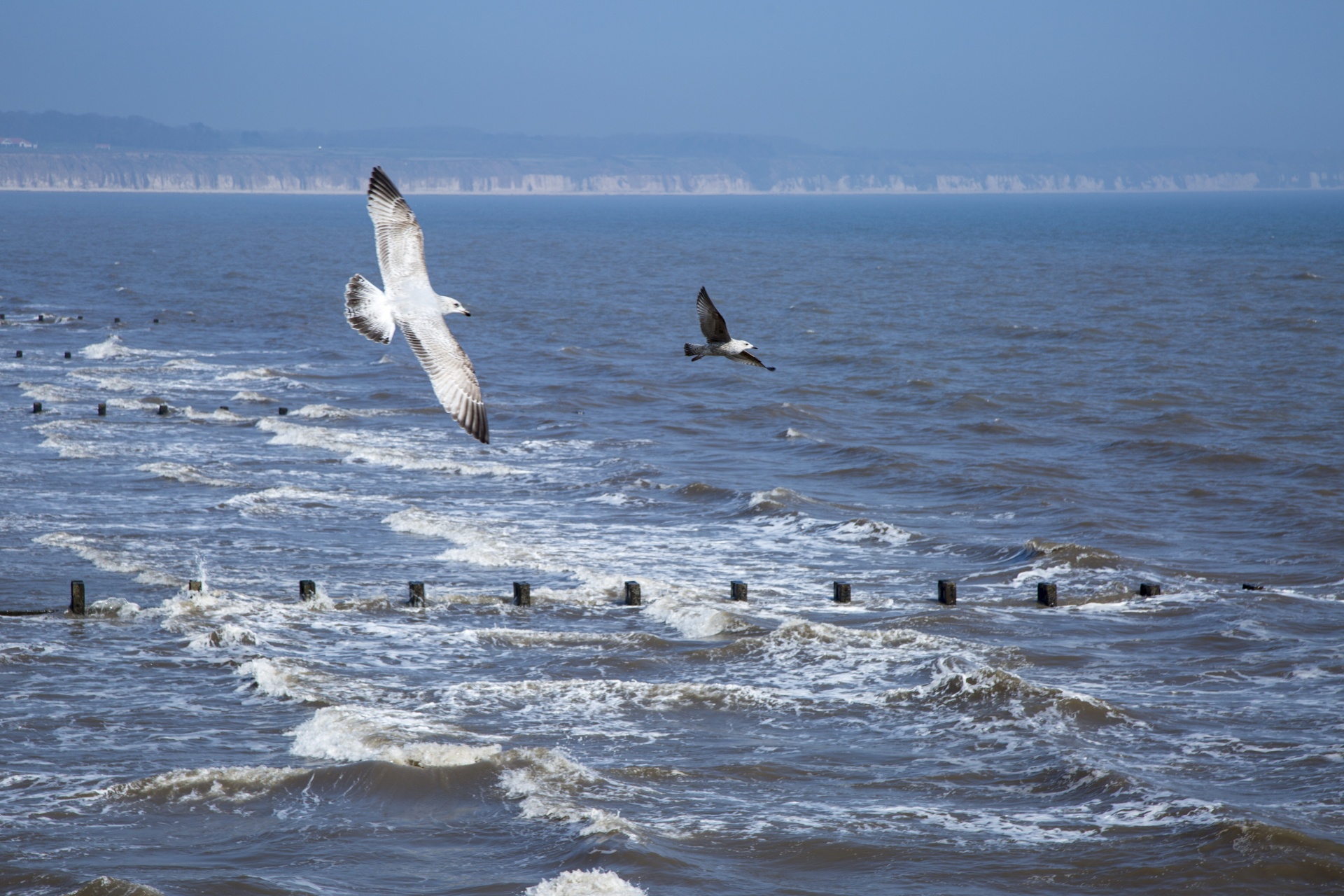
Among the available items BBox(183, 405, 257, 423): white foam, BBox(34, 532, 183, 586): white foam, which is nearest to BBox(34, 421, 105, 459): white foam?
BBox(183, 405, 257, 423): white foam

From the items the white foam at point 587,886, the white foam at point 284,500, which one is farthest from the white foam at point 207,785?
the white foam at point 284,500

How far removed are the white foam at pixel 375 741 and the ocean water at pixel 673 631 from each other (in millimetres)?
50

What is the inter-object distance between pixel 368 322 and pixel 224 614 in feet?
28.9

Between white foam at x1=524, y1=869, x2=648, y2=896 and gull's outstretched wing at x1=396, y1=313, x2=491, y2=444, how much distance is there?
362cm

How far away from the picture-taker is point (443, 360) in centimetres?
1090

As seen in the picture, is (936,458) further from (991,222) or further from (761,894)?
(991,222)

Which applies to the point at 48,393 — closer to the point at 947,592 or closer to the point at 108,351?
the point at 108,351

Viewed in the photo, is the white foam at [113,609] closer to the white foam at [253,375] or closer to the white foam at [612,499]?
the white foam at [612,499]

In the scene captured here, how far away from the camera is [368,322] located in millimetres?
10688

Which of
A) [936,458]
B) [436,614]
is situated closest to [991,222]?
[936,458]

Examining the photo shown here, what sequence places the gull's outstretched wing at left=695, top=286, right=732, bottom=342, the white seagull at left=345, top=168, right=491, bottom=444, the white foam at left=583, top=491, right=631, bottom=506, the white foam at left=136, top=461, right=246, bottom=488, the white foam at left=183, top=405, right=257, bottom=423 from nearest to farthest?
1. the white seagull at left=345, top=168, right=491, bottom=444
2. the gull's outstretched wing at left=695, top=286, right=732, bottom=342
3. the white foam at left=583, top=491, right=631, bottom=506
4. the white foam at left=136, top=461, right=246, bottom=488
5. the white foam at left=183, top=405, right=257, bottom=423

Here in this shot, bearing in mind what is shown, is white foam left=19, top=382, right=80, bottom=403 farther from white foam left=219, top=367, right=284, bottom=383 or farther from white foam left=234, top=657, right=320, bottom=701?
white foam left=234, top=657, right=320, bottom=701

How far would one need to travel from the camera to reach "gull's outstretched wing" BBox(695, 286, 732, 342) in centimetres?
1137

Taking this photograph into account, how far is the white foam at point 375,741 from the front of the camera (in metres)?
13.6
